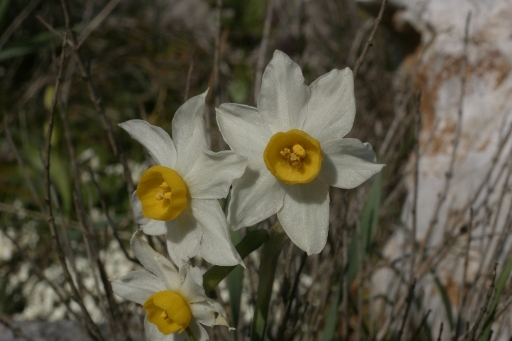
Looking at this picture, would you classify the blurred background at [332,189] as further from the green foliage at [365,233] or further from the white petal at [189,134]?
the white petal at [189,134]

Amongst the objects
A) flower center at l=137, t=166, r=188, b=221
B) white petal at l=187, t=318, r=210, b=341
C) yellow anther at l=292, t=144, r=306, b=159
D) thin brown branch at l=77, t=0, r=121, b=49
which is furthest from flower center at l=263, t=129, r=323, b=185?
thin brown branch at l=77, t=0, r=121, b=49

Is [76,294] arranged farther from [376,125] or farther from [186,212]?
[376,125]

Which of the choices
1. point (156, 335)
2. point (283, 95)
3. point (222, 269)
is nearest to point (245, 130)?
point (283, 95)

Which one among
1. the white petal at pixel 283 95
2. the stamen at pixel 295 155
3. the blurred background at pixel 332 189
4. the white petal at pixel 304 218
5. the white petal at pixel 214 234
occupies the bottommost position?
the blurred background at pixel 332 189

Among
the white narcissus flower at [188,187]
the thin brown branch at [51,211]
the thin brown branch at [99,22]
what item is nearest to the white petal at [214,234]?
the white narcissus flower at [188,187]

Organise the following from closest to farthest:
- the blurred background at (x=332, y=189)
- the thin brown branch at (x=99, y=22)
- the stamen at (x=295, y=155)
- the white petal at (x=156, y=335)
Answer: the stamen at (x=295, y=155), the white petal at (x=156, y=335), the blurred background at (x=332, y=189), the thin brown branch at (x=99, y=22)

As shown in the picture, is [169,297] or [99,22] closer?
[169,297]

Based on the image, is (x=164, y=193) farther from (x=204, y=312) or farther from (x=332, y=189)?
(x=332, y=189)
